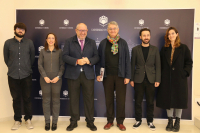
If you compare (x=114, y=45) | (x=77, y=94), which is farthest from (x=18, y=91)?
(x=114, y=45)

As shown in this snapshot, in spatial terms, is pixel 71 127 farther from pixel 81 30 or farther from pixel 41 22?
pixel 41 22

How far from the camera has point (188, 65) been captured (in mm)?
2764

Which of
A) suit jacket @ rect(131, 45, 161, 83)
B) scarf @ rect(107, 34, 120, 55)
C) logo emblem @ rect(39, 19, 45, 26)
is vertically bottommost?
suit jacket @ rect(131, 45, 161, 83)

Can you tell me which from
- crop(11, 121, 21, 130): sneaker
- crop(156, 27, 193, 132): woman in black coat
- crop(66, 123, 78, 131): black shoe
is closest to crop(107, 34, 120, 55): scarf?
crop(156, 27, 193, 132): woman in black coat

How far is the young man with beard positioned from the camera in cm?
282

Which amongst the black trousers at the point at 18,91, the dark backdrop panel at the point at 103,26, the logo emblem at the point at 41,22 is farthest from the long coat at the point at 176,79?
the logo emblem at the point at 41,22

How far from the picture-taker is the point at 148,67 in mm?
2801

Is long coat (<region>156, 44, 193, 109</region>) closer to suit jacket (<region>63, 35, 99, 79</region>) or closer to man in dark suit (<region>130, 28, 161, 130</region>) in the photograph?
man in dark suit (<region>130, 28, 161, 130</region>)

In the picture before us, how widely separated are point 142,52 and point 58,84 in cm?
173

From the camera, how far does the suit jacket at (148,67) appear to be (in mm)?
2789

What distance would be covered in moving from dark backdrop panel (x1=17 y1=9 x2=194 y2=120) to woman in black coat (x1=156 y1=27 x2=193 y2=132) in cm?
53

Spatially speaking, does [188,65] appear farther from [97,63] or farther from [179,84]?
[97,63]

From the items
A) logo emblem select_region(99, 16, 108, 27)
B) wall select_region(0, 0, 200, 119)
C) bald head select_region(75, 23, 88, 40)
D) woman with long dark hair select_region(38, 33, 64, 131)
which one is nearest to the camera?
bald head select_region(75, 23, 88, 40)
